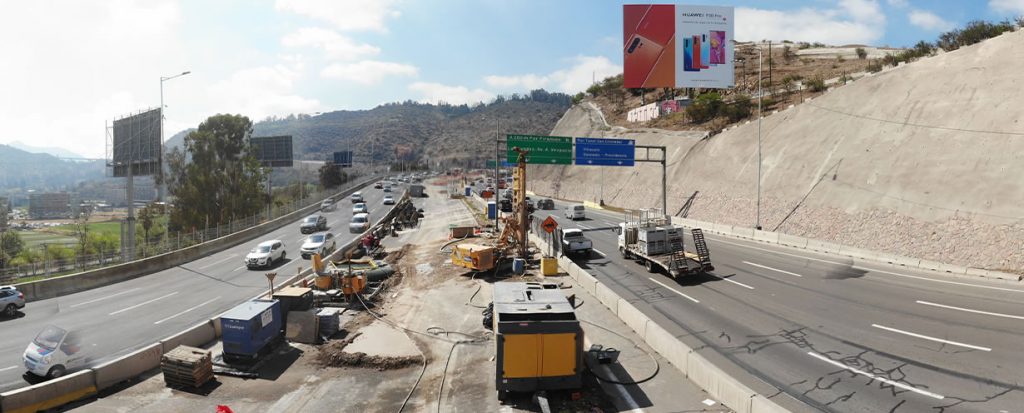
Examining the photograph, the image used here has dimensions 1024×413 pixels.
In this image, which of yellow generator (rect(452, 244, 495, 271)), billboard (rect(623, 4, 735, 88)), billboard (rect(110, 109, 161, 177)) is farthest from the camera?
billboard (rect(623, 4, 735, 88))

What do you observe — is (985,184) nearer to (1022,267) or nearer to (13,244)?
(1022,267)

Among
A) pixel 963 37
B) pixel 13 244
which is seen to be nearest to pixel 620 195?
pixel 963 37

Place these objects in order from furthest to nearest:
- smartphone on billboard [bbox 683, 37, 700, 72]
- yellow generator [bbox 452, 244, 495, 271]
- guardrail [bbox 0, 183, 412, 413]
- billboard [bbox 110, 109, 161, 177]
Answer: smartphone on billboard [bbox 683, 37, 700, 72] < billboard [bbox 110, 109, 161, 177] < yellow generator [bbox 452, 244, 495, 271] < guardrail [bbox 0, 183, 412, 413]

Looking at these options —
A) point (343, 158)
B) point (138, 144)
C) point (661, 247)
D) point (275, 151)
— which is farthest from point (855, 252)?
point (343, 158)

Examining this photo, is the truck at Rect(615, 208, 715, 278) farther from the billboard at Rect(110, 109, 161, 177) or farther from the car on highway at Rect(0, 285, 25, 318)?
the billboard at Rect(110, 109, 161, 177)

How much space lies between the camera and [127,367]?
45.8ft

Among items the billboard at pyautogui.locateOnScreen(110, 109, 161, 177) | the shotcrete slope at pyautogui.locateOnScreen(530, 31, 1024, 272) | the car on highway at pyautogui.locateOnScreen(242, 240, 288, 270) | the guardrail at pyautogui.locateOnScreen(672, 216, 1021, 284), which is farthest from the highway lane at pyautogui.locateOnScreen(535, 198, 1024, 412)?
the billboard at pyautogui.locateOnScreen(110, 109, 161, 177)

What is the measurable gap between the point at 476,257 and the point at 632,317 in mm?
11960

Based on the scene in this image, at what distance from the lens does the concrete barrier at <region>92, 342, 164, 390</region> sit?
43.6 feet

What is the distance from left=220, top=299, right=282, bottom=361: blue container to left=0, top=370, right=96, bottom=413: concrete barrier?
309cm

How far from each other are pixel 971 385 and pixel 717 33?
58.4 metres

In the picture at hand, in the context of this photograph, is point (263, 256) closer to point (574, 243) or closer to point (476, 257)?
point (476, 257)

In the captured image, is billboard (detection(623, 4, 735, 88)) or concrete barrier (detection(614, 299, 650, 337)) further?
billboard (detection(623, 4, 735, 88))

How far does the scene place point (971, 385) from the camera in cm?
1119
